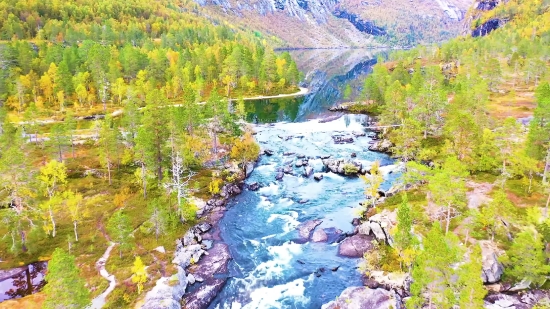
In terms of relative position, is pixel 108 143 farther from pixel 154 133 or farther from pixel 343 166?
pixel 343 166

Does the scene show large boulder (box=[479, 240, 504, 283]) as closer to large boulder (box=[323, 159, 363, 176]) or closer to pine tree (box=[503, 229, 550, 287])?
pine tree (box=[503, 229, 550, 287])

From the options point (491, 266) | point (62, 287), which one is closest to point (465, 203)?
point (491, 266)

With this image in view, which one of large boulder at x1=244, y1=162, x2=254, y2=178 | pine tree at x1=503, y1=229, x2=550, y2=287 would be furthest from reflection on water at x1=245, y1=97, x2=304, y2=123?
pine tree at x1=503, y1=229, x2=550, y2=287

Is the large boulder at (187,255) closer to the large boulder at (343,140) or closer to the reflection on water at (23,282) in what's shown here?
the reflection on water at (23,282)

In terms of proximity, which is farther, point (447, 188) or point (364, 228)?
point (364, 228)

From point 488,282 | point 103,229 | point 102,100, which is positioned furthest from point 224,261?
point 102,100
